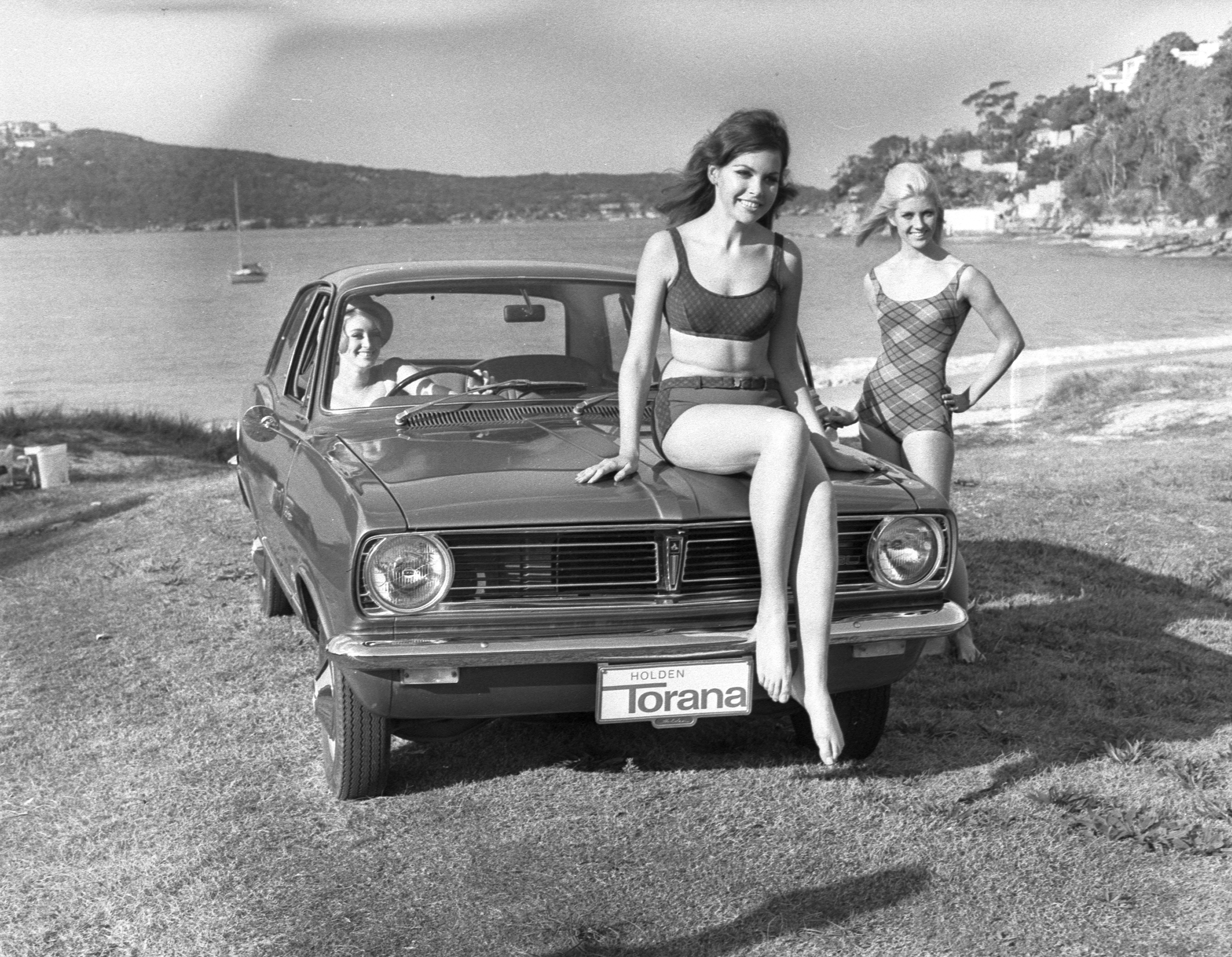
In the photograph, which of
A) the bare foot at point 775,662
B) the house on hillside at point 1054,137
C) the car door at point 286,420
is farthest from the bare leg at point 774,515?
the house on hillside at point 1054,137

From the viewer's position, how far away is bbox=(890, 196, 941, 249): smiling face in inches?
201

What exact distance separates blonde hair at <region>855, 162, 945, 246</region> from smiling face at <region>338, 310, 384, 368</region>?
187 centimetres

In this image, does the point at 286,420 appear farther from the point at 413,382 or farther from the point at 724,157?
the point at 724,157

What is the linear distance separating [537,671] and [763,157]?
1677 mm

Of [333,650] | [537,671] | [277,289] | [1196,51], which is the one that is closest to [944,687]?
[537,671]

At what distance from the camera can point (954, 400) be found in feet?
17.3

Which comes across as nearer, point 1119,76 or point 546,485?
point 546,485

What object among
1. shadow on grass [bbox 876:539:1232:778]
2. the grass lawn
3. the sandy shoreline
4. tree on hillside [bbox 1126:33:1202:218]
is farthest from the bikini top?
tree on hillside [bbox 1126:33:1202:218]

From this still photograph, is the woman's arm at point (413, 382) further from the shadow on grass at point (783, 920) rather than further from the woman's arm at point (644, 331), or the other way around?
the shadow on grass at point (783, 920)

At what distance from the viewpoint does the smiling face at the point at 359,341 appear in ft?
16.9

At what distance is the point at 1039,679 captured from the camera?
5352 millimetres

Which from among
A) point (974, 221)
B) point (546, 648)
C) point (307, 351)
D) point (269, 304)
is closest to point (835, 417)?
point (546, 648)

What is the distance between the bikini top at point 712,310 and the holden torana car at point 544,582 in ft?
1.47

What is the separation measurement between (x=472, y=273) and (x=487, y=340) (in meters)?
0.48
